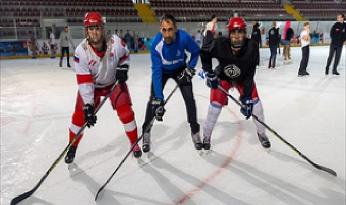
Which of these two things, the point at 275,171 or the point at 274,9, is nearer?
the point at 275,171

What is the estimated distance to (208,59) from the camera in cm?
277

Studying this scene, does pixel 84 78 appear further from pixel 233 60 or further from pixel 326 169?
pixel 326 169

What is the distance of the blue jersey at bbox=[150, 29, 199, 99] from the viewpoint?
272 cm

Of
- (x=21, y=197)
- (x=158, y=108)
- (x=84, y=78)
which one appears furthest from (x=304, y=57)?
(x=21, y=197)

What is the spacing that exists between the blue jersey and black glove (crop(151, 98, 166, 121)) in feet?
0.19

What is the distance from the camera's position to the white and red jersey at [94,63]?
8.02 ft

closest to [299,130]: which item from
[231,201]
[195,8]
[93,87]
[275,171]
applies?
[275,171]

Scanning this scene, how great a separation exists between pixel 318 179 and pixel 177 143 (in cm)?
137

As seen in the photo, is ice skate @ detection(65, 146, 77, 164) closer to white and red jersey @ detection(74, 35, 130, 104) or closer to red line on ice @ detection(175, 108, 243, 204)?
white and red jersey @ detection(74, 35, 130, 104)

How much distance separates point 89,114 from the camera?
7.95 feet

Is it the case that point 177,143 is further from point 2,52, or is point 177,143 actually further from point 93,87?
point 2,52

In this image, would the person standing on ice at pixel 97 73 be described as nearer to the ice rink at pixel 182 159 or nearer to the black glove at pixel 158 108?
the black glove at pixel 158 108

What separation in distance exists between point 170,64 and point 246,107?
2.51 ft

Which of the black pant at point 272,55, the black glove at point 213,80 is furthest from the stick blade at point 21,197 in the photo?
the black pant at point 272,55
